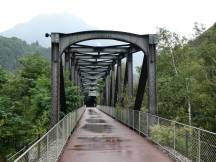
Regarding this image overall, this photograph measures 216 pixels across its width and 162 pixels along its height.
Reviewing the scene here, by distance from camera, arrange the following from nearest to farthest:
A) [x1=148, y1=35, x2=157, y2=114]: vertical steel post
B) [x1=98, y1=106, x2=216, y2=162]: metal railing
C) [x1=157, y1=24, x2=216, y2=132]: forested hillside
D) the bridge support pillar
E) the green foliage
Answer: [x1=98, y1=106, x2=216, y2=162]: metal railing < the bridge support pillar < [x1=148, y1=35, x2=157, y2=114]: vertical steel post < the green foliage < [x1=157, y1=24, x2=216, y2=132]: forested hillside

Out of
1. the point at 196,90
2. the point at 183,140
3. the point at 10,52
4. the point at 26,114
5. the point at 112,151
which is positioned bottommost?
the point at 112,151

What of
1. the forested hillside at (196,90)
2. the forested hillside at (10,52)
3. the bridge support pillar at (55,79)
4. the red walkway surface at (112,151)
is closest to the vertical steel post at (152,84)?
the red walkway surface at (112,151)

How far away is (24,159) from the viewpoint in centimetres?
486

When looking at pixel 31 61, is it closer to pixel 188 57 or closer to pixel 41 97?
pixel 188 57

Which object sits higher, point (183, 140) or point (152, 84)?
point (152, 84)

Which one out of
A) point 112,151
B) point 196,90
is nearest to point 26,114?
point 196,90

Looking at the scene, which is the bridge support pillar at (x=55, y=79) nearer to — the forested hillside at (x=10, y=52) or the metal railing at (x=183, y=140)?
the metal railing at (x=183, y=140)

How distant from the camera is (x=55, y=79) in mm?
13594

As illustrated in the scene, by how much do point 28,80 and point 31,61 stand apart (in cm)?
458

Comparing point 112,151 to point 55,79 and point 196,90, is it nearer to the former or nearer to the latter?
point 55,79

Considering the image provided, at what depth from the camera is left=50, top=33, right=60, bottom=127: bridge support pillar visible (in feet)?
43.9

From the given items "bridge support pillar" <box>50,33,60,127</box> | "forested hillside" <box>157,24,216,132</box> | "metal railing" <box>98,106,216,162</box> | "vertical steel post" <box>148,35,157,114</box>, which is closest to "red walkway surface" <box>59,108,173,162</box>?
"metal railing" <box>98,106,216,162</box>

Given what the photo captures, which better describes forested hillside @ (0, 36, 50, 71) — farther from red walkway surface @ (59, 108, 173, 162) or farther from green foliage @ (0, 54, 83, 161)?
red walkway surface @ (59, 108, 173, 162)

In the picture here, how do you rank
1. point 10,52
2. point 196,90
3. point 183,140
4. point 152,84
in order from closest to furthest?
point 183,140 < point 152,84 < point 196,90 < point 10,52
